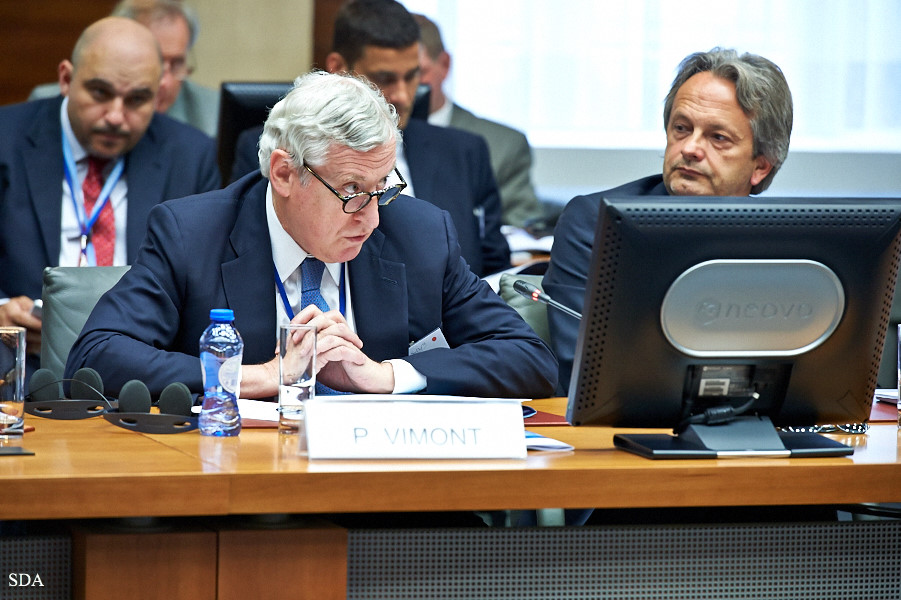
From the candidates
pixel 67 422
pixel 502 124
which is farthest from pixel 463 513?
pixel 502 124

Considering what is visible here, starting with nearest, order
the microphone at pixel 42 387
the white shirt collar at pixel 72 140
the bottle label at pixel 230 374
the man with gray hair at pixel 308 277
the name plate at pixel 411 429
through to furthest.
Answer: the name plate at pixel 411 429, the bottle label at pixel 230 374, the microphone at pixel 42 387, the man with gray hair at pixel 308 277, the white shirt collar at pixel 72 140

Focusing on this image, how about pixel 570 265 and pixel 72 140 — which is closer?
pixel 570 265

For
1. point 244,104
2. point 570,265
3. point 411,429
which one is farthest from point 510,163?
point 411,429

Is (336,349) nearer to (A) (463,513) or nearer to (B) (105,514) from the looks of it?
(A) (463,513)

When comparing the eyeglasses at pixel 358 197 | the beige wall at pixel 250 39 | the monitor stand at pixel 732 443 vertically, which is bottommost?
the monitor stand at pixel 732 443

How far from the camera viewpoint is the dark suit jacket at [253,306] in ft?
7.00

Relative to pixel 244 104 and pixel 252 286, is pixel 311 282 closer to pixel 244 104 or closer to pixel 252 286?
pixel 252 286

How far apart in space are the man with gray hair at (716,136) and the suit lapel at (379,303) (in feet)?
1.89

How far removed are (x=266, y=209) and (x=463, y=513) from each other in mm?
817

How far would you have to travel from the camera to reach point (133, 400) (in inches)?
71.4

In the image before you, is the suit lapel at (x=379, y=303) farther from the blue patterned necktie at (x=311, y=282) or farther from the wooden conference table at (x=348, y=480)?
the wooden conference table at (x=348, y=480)

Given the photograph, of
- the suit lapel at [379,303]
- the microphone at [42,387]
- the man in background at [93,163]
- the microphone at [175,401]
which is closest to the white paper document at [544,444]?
the microphone at [175,401]

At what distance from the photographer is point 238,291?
2.22 m

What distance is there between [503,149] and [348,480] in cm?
464
